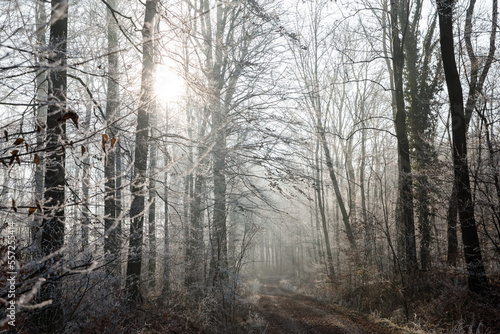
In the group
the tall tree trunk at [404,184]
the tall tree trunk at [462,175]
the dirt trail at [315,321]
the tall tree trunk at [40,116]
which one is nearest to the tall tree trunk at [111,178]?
the tall tree trunk at [40,116]

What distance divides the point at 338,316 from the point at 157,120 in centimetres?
784

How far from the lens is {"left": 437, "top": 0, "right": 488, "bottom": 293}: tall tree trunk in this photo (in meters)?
7.72

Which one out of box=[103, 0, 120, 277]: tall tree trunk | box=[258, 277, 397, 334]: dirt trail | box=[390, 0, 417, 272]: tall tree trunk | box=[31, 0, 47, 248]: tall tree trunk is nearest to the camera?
box=[31, 0, 47, 248]: tall tree trunk

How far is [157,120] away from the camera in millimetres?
8383

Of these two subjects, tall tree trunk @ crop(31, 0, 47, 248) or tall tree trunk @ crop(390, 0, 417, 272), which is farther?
tall tree trunk @ crop(390, 0, 417, 272)

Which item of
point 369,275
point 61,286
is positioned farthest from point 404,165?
point 61,286

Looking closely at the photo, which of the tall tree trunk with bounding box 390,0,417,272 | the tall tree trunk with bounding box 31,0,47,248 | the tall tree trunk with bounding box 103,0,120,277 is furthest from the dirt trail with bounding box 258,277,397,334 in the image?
the tall tree trunk with bounding box 31,0,47,248

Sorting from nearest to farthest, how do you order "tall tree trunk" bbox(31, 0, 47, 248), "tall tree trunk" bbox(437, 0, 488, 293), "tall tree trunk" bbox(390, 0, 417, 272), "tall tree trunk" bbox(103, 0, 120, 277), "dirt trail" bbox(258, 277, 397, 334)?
1. "tall tree trunk" bbox(31, 0, 47, 248)
2. "tall tree trunk" bbox(103, 0, 120, 277)
3. "tall tree trunk" bbox(437, 0, 488, 293)
4. "dirt trail" bbox(258, 277, 397, 334)
5. "tall tree trunk" bbox(390, 0, 417, 272)

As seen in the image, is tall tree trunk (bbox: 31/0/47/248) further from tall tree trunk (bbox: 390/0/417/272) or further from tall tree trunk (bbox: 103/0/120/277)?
tall tree trunk (bbox: 390/0/417/272)

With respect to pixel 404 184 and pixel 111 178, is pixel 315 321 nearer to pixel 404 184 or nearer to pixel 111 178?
pixel 404 184

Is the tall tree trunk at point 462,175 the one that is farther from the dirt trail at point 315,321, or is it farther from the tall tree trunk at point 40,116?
the tall tree trunk at point 40,116

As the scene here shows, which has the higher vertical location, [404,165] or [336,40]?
[336,40]

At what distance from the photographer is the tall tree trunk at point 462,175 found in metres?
7.72

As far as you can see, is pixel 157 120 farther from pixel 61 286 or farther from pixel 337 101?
pixel 337 101
